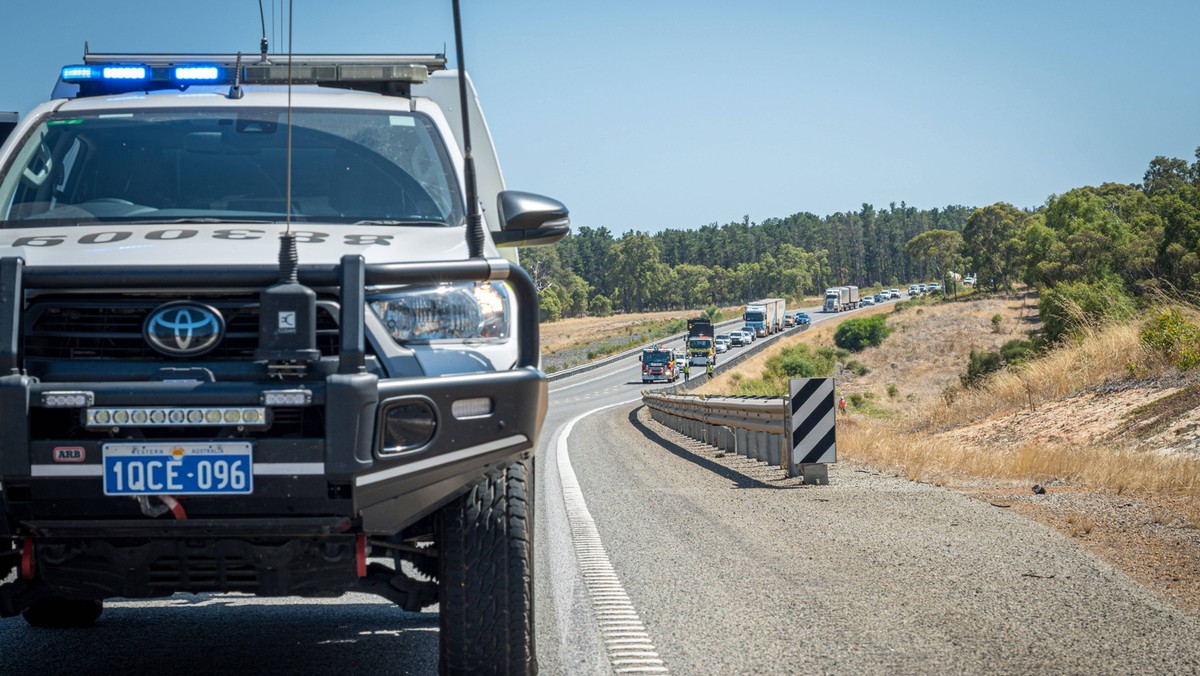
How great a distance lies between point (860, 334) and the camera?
10156 centimetres

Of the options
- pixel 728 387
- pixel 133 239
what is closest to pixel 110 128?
pixel 133 239

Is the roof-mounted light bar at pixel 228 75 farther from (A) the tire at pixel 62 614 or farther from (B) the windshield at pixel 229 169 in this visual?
(A) the tire at pixel 62 614

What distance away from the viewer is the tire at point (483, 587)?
3.94 meters

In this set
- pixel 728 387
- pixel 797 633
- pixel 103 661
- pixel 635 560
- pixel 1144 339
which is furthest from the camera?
pixel 728 387

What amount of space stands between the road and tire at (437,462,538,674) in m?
0.61

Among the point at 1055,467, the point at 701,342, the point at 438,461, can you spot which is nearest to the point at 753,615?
the point at 438,461

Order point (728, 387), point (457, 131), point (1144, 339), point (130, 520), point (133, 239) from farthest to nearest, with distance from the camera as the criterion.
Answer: point (728, 387) < point (1144, 339) < point (457, 131) < point (133, 239) < point (130, 520)

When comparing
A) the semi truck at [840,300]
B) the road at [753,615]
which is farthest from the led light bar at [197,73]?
the semi truck at [840,300]

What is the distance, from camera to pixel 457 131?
6344 millimetres

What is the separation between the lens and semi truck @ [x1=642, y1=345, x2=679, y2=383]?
77.4 meters

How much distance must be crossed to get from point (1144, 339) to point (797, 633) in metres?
16.6

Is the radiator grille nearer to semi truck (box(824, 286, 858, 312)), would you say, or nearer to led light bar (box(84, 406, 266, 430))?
led light bar (box(84, 406, 266, 430))

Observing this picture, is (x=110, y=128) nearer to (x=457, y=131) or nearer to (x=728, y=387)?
(x=457, y=131)

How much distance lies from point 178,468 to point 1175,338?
17970 millimetres
